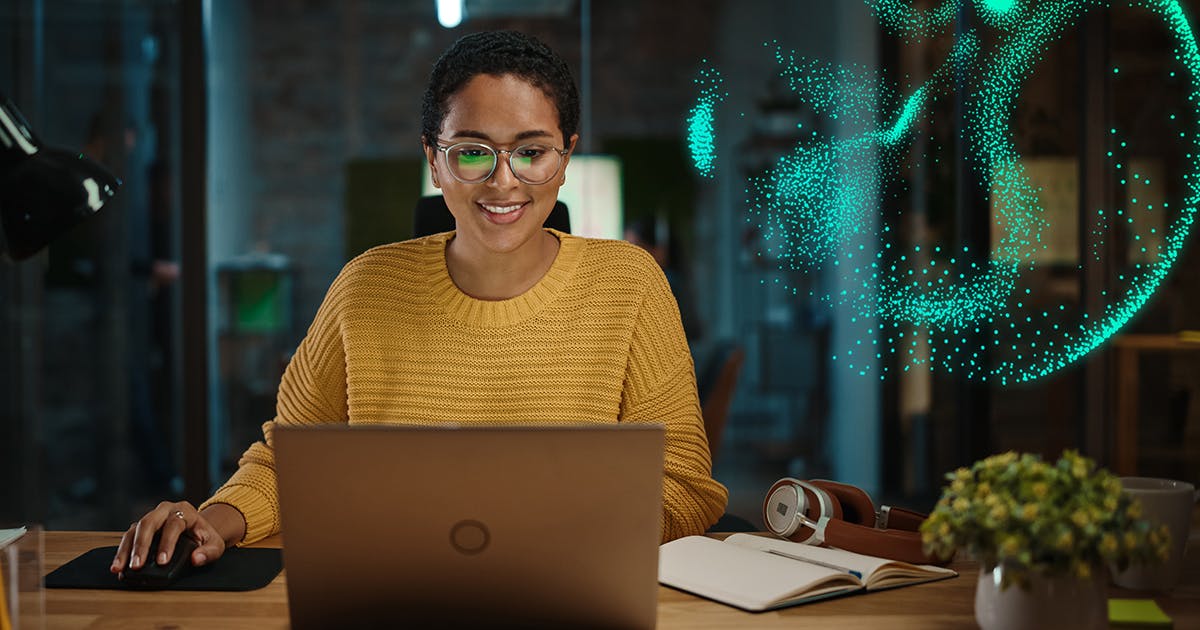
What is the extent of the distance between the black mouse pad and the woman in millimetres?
221

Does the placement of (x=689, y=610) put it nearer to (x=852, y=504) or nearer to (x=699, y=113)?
(x=852, y=504)

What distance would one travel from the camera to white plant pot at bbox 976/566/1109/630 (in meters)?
1.00

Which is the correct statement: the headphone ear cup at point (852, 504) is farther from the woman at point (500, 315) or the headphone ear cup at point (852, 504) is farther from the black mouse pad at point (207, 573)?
the black mouse pad at point (207, 573)

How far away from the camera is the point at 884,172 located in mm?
3016

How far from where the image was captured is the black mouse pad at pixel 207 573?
4.13 ft

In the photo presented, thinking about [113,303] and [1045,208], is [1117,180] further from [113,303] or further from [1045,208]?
[113,303]

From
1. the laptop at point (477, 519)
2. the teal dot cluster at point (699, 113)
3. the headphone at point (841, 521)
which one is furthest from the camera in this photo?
the teal dot cluster at point (699, 113)

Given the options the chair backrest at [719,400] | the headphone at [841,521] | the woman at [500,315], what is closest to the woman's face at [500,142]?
the woman at [500,315]

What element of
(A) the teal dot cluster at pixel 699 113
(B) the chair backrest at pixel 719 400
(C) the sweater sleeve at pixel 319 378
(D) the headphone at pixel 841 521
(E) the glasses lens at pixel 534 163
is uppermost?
(A) the teal dot cluster at pixel 699 113

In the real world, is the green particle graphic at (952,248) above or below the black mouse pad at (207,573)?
above

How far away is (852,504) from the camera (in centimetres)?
144

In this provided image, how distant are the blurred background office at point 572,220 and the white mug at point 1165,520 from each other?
7.89 feet

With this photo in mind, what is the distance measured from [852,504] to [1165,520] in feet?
1.22

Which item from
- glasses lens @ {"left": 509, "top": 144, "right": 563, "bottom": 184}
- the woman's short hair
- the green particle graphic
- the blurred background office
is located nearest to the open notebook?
glasses lens @ {"left": 509, "top": 144, "right": 563, "bottom": 184}
